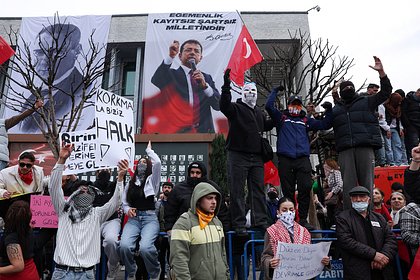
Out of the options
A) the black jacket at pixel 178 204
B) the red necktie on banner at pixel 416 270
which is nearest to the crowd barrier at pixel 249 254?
the black jacket at pixel 178 204

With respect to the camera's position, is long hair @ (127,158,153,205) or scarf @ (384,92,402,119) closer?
long hair @ (127,158,153,205)

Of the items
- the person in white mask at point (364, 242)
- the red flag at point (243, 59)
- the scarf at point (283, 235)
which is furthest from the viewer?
the red flag at point (243, 59)

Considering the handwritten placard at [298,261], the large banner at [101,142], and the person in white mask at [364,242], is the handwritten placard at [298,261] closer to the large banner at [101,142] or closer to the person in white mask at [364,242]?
the person in white mask at [364,242]

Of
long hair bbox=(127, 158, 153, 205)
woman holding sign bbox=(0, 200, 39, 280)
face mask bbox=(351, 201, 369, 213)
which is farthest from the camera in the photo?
long hair bbox=(127, 158, 153, 205)

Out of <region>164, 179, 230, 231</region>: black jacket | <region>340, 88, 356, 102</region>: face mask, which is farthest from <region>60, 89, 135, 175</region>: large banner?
<region>340, 88, 356, 102</region>: face mask

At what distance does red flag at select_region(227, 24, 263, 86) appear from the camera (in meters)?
8.90

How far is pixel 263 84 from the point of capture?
12.6 m

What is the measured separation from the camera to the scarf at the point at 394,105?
7680 mm

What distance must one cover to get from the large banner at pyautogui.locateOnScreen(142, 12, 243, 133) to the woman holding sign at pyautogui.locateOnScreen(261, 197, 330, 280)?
11.5m

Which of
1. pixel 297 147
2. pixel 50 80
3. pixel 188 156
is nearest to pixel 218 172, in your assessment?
pixel 188 156

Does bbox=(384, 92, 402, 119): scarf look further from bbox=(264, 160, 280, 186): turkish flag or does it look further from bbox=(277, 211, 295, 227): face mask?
bbox=(277, 211, 295, 227): face mask

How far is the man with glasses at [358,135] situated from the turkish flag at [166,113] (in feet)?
36.7

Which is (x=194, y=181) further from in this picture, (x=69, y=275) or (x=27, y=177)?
(x=27, y=177)

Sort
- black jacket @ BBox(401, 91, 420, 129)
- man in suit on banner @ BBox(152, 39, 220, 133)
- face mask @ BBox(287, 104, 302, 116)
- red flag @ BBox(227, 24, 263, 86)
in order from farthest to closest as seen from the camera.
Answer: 1. man in suit on banner @ BBox(152, 39, 220, 133)
2. red flag @ BBox(227, 24, 263, 86)
3. black jacket @ BBox(401, 91, 420, 129)
4. face mask @ BBox(287, 104, 302, 116)
